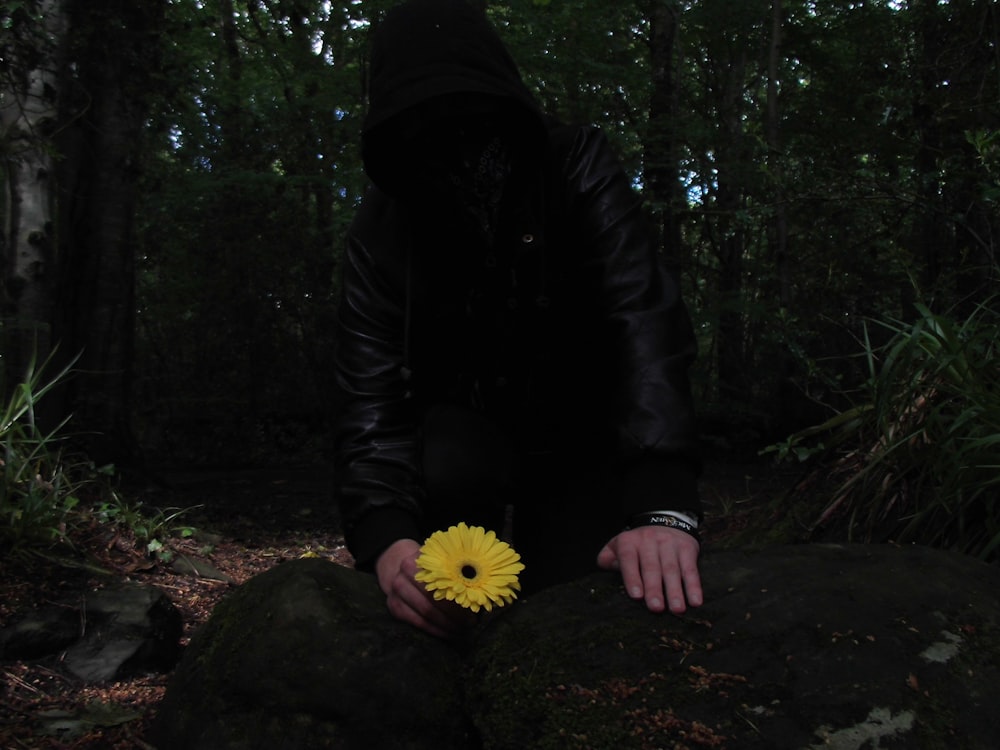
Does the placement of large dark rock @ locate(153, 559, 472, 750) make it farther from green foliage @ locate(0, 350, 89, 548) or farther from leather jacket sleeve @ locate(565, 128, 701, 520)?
green foliage @ locate(0, 350, 89, 548)

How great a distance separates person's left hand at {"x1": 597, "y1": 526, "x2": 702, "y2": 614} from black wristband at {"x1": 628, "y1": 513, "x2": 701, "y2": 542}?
0.02m

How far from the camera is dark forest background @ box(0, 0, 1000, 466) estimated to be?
4.79 meters

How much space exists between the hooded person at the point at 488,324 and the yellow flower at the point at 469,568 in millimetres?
179

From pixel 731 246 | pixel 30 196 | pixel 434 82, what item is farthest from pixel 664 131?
pixel 434 82

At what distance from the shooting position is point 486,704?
1543mm

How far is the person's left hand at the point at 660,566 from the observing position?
62.6 inches

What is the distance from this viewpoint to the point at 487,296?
2.20m

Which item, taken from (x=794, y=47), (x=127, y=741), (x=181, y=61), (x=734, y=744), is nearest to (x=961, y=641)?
(x=734, y=744)

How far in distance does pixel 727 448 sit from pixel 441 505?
7046mm

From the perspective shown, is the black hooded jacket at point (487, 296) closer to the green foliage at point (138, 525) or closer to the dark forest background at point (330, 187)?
the dark forest background at point (330, 187)

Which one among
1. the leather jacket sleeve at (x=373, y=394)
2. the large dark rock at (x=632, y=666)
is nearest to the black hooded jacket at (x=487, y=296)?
the leather jacket sleeve at (x=373, y=394)

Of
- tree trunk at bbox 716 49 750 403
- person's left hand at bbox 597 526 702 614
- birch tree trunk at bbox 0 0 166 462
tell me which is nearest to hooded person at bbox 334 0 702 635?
person's left hand at bbox 597 526 702 614

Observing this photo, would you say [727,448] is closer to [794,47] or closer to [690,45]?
[794,47]

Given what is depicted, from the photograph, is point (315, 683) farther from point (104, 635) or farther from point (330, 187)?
point (330, 187)
